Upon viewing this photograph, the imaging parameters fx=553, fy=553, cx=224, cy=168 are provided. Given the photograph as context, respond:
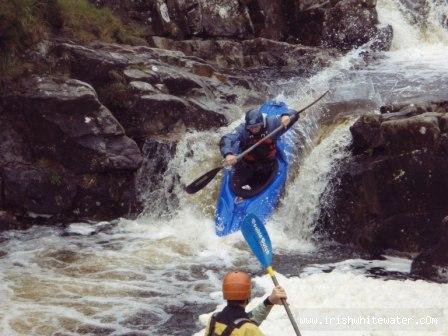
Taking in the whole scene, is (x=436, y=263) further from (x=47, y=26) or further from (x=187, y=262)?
(x=47, y=26)

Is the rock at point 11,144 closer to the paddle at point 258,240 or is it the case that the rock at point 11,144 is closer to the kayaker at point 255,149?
the kayaker at point 255,149

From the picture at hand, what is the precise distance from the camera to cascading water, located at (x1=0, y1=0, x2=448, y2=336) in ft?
14.6

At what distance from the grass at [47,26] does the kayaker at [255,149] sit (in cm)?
341

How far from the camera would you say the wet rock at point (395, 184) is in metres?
5.68

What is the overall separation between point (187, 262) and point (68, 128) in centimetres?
276

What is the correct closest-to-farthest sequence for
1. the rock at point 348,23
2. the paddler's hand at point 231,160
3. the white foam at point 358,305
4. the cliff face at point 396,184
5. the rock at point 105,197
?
the white foam at point 358,305 → the cliff face at point 396,184 → the paddler's hand at point 231,160 → the rock at point 105,197 → the rock at point 348,23

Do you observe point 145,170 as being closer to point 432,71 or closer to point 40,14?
point 40,14

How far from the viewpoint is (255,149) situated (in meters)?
6.40

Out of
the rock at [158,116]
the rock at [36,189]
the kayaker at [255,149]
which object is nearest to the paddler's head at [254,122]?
the kayaker at [255,149]

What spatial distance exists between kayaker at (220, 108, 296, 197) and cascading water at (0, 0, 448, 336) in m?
0.56

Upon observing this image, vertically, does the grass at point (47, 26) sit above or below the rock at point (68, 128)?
above

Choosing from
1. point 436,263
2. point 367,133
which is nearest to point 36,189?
point 367,133

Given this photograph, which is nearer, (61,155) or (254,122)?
(254,122)

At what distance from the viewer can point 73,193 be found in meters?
7.39
